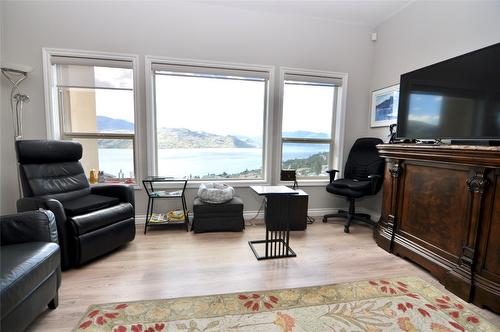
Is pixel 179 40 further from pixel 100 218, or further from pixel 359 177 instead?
pixel 359 177

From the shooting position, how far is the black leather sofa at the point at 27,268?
118 centimetres

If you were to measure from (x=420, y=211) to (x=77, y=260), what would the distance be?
10.1 feet

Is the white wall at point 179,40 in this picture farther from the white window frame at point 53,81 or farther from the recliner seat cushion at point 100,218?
the recliner seat cushion at point 100,218

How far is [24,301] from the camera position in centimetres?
127

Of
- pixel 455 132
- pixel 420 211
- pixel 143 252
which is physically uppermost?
pixel 455 132

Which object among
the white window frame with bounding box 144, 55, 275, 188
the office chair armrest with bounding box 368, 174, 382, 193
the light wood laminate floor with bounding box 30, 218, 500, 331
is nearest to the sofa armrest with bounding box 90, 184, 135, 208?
the light wood laminate floor with bounding box 30, 218, 500, 331

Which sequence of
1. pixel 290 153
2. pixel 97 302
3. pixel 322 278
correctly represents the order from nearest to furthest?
pixel 97 302
pixel 322 278
pixel 290 153

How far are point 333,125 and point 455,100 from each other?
1.75 meters

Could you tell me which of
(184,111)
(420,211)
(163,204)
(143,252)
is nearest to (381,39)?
(420,211)

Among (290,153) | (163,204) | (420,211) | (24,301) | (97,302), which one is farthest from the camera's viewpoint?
(290,153)

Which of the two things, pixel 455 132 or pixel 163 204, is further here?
pixel 163 204

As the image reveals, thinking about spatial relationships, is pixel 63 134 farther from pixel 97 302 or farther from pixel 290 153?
pixel 290 153

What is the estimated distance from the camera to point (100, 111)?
3096mm

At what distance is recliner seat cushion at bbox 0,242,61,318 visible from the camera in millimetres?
1155
